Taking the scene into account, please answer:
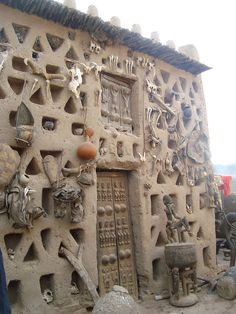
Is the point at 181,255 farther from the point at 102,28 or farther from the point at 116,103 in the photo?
the point at 102,28

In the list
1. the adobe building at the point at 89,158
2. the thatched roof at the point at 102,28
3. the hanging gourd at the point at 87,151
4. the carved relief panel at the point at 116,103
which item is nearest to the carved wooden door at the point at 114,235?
the adobe building at the point at 89,158

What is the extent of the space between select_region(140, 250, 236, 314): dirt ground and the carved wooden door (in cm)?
40

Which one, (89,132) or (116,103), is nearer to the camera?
(89,132)

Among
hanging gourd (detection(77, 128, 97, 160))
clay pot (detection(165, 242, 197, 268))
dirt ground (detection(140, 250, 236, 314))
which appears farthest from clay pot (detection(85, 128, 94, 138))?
dirt ground (detection(140, 250, 236, 314))

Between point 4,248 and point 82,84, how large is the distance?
2.67 metres

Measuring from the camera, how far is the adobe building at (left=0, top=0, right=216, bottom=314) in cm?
462

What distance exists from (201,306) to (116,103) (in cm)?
354

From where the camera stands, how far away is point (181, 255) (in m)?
5.40

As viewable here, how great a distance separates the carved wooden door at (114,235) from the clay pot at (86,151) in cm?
71

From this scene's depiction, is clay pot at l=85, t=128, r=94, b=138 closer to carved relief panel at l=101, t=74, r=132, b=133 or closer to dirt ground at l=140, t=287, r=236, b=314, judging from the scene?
carved relief panel at l=101, t=74, r=132, b=133

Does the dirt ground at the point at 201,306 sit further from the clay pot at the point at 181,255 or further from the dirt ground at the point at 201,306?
the clay pot at the point at 181,255

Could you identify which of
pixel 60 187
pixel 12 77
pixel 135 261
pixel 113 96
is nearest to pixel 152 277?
pixel 135 261

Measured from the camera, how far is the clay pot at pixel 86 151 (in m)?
5.16

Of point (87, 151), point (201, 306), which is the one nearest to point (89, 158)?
point (87, 151)
